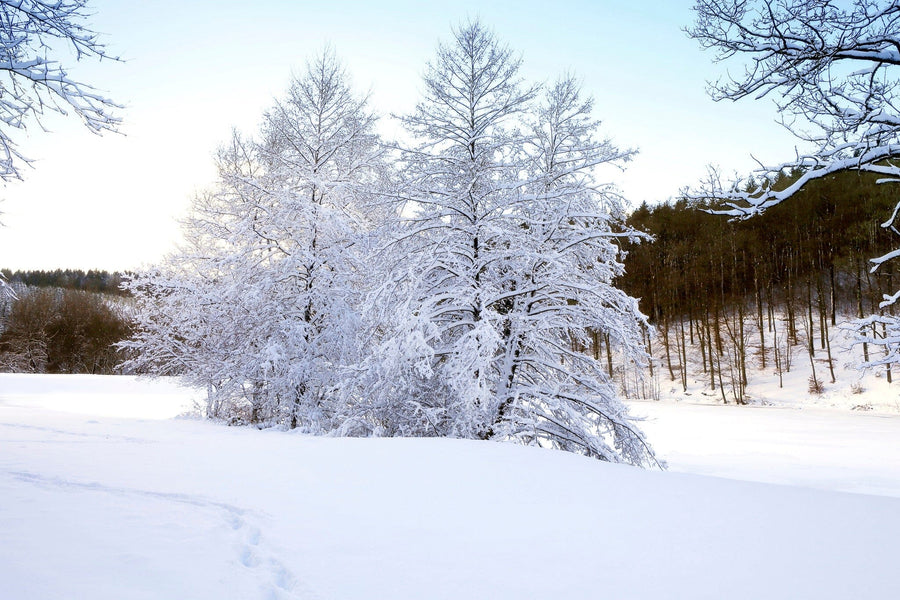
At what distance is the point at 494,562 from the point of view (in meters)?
2.99

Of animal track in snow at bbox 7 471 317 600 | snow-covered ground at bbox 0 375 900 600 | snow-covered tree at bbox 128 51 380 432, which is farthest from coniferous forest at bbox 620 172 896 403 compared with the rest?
animal track in snow at bbox 7 471 317 600

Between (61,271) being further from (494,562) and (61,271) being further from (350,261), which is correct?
(494,562)

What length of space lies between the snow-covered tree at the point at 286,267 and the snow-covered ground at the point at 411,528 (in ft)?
19.3

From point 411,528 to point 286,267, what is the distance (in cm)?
986

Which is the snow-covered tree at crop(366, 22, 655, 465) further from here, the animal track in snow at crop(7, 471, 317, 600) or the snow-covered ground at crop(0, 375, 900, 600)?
the animal track in snow at crop(7, 471, 317, 600)

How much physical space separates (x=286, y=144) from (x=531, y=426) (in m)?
10.1

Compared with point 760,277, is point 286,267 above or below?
below

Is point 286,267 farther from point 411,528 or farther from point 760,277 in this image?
point 760,277

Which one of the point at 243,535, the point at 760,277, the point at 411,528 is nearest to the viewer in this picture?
the point at 243,535

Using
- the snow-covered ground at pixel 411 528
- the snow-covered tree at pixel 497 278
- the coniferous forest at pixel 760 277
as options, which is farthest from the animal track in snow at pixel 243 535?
the coniferous forest at pixel 760 277

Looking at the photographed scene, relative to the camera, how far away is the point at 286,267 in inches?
483

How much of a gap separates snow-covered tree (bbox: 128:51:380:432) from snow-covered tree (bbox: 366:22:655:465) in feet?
8.01

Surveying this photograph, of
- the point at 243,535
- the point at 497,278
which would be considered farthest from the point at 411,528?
the point at 497,278

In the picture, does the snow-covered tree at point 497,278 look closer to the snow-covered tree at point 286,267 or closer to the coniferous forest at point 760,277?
the snow-covered tree at point 286,267
